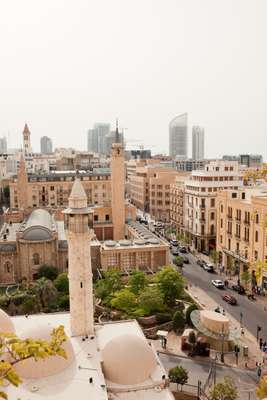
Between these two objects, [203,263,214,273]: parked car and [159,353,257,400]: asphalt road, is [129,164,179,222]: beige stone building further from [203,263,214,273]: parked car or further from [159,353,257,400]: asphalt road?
[159,353,257,400]: asphalt road

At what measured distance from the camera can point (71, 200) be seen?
95.4ft

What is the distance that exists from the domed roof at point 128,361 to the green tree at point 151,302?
1297cm

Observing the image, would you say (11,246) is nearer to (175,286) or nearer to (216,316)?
(175,286)

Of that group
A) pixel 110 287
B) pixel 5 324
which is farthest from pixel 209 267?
pixel 5 324

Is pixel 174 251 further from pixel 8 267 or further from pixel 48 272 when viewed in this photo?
pixel 8 267

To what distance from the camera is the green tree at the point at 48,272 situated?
47.3 meters

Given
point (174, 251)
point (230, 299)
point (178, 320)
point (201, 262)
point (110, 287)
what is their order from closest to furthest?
point (178, 320)
point (110, 287)
point (230, 299)
point (201, 262)
point (174, 251)

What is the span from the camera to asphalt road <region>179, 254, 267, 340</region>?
123ft

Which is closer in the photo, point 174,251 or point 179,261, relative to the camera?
point 179,261

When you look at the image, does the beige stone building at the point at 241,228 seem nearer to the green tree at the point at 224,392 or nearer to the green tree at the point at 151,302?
the green tree at the point at 151,302

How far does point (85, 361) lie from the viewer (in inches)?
960

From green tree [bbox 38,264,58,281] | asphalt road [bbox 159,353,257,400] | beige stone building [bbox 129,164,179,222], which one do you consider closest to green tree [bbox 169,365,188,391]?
asphalt road [bbox 159,353,257,400]

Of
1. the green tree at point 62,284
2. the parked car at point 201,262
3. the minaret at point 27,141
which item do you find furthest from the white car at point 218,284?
the minaret at point 27,141

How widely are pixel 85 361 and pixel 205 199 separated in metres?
43.2
